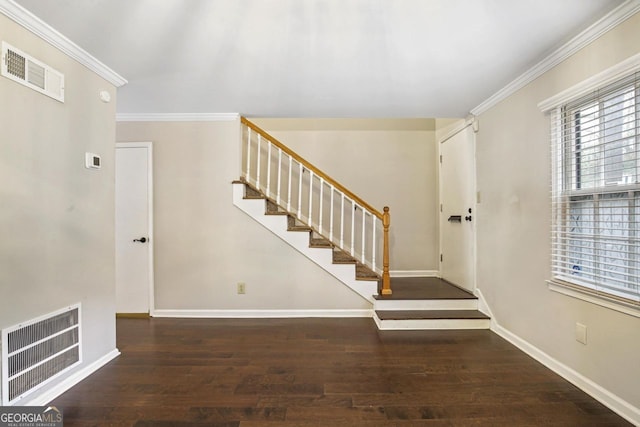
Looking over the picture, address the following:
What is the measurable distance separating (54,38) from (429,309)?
3.93 meters

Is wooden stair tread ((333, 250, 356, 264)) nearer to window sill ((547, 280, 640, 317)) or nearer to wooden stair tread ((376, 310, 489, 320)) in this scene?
wooden stair tread ((376, 310, 489, 320))

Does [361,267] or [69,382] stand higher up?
[361,267]

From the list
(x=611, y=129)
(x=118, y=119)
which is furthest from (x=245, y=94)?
(x=611, y=129)

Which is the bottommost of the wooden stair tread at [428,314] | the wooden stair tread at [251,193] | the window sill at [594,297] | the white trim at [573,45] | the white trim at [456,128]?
the wooden stair tread at [428,314]

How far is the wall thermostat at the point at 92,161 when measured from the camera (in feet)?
7.07

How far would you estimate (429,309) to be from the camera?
3.24 metres

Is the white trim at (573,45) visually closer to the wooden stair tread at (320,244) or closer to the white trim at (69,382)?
the wooden stair tread at (320,244)

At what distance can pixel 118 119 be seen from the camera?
3.35 metres

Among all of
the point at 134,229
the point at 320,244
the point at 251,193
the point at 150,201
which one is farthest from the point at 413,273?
the point at 134,229

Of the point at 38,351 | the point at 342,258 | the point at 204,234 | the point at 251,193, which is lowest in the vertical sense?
the point at 38,351

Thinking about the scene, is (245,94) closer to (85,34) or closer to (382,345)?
(85,34)

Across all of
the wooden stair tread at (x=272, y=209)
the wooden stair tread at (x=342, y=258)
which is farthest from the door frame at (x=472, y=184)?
the wooden stair tread at (x=272, y=209)

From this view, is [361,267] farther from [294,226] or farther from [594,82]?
[594,82]

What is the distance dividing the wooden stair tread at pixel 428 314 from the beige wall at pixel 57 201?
8.42ft
